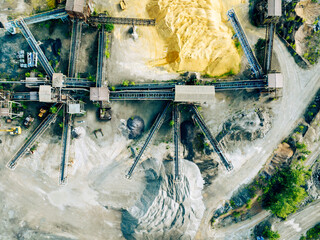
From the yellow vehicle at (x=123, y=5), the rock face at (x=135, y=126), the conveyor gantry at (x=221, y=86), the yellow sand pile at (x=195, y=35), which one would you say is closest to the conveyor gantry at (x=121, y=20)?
the yellow sand pile at (x=195, y=35)

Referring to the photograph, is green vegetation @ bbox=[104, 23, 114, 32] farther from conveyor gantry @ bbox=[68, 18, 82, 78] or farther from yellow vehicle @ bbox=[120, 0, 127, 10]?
conveyor gantry @ bbox=[68, 18, 82, 78]

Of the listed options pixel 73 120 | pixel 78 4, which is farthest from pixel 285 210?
pixel 78 4

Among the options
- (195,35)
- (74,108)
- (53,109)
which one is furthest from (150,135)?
(195,35)

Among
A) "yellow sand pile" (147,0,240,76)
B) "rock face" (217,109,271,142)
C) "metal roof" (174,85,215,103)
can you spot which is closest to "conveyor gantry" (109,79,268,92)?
"metal roof" (174,85,215,103)

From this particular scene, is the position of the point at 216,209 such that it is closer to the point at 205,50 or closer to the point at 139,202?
the point at 139,202

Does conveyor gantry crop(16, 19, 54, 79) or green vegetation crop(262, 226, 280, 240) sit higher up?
conveyor gantry crop(16, 19, 54, 79)

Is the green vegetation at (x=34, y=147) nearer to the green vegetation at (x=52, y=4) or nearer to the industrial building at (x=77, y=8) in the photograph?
the industrial building at (x=77, y=8)
